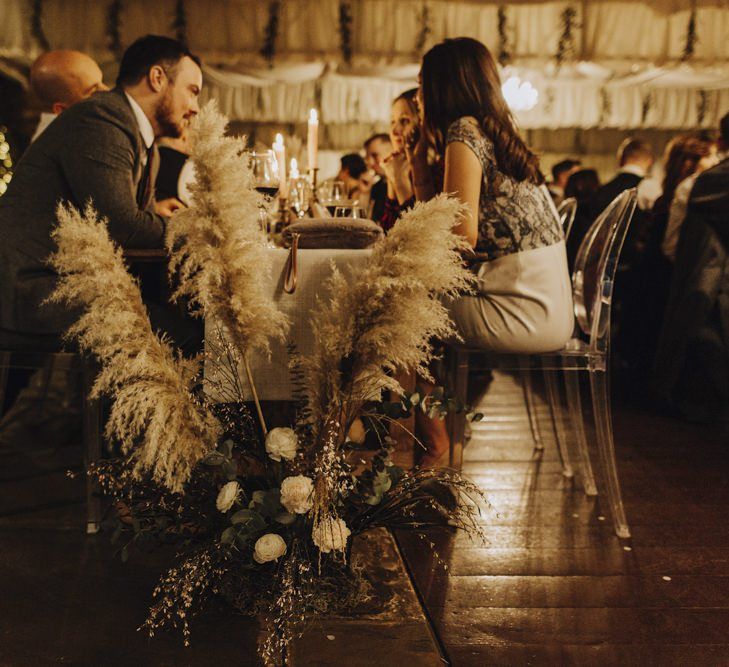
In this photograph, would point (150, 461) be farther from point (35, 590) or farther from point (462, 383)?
point (462, 383)

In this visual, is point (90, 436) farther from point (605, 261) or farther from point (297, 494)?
point (605, 261)

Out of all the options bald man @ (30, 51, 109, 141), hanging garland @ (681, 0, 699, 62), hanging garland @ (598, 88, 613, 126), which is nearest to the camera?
bald man @ (30, 51, 109, 141)

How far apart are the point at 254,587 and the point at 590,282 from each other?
124 cm

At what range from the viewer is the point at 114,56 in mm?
A: 4230

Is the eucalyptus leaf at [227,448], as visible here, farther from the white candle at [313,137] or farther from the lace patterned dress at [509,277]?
the white candle at [313,137]

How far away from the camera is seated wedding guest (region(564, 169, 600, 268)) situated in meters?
4.05

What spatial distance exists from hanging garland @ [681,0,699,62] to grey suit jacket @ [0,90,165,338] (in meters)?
3.69

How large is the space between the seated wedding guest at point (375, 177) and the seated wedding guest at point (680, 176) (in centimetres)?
138

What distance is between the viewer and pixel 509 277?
1906mm

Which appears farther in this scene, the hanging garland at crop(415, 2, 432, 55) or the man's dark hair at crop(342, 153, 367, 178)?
the man's dark hair at crop(342, 153, 367, 178)

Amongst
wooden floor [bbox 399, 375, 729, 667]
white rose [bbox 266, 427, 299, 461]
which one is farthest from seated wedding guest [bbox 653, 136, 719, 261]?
white rose [bbox 266, 427, 299, 461]

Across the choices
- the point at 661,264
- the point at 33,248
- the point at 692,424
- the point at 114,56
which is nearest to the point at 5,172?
the point at 114,56

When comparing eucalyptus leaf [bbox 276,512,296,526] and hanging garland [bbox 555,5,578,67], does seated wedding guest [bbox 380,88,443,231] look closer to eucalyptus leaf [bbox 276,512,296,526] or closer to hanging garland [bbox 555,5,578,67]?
eucalyptus leaf [bbox 276,512,296,526]

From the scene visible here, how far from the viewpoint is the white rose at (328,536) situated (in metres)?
1.29
